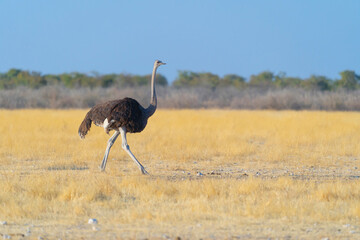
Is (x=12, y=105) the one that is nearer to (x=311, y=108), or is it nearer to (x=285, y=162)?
(x=311, y=108)

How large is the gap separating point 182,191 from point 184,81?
44.7 m

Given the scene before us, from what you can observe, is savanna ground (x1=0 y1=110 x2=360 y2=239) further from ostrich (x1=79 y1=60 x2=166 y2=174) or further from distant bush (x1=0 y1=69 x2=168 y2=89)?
distant bush (x1=0 y1=69 x2=168 y2=89)

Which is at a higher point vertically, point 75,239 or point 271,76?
point 271,76

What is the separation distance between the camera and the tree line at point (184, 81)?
48.3 meters

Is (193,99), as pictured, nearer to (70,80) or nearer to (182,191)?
(70,80)

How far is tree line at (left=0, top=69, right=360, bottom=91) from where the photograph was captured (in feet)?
159

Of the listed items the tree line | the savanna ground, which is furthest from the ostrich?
the tree line

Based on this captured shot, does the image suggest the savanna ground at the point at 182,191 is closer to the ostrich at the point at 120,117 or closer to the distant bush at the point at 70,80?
the ostrich at the point at 120,117

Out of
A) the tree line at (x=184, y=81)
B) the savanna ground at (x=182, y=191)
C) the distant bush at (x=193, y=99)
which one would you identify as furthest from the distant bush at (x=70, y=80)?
the savanna ground at (x=182, y=191)

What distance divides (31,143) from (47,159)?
9.38ft

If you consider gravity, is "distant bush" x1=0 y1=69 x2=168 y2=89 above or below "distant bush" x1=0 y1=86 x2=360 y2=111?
above

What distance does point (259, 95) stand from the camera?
135 feet

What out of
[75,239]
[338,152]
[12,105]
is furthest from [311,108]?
[75,239]

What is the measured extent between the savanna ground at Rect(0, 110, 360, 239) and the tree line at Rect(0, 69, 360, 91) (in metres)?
33.4
